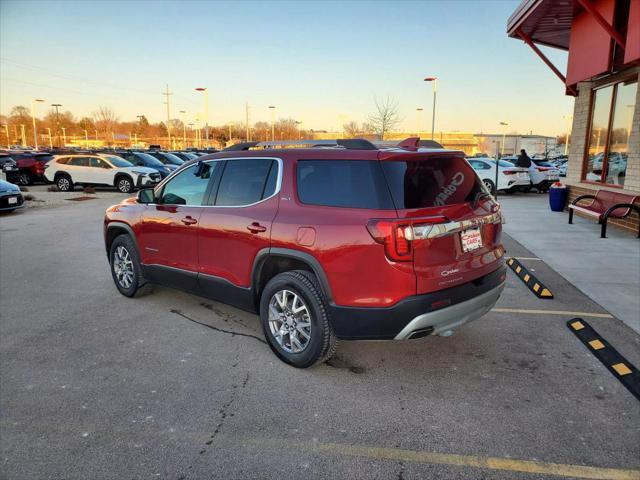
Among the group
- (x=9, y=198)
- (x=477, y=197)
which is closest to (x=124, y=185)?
(x=9, y=198)

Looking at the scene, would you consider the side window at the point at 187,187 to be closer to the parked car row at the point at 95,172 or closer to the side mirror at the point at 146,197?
the side mirror at the point at 146,197

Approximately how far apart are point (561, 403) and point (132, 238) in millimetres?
4683

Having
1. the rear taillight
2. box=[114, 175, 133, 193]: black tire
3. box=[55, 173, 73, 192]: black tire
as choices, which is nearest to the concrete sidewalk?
the rear taillight

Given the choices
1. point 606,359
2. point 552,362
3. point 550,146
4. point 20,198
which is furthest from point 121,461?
point 550,146

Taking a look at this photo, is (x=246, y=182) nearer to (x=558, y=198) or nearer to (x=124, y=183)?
(x=558, y=198)

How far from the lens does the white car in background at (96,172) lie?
20.1m

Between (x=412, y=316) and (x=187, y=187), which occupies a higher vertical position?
(x=187, y=187)

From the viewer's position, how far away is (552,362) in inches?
158

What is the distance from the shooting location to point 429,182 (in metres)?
3.47

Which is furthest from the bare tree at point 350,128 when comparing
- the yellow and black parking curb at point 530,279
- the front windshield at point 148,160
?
the yellow and black parking curb at point 530,279

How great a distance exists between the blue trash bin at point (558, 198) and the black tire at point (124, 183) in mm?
16311

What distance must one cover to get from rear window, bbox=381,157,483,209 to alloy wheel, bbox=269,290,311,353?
3.85 feet

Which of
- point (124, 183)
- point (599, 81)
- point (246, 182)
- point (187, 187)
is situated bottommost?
point (124, 183)

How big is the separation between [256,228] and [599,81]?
40.2ft
